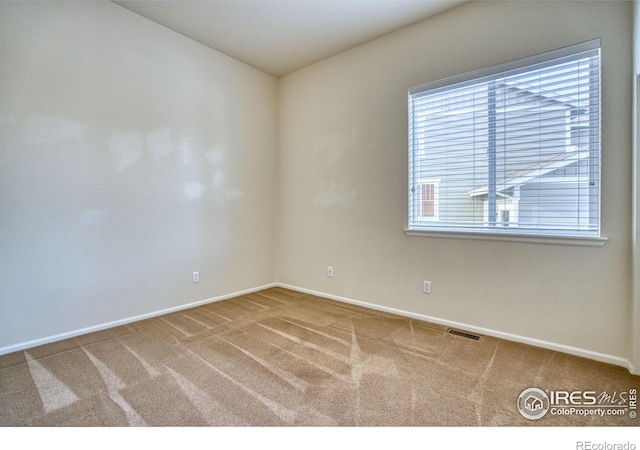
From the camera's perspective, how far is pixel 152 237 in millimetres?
3166

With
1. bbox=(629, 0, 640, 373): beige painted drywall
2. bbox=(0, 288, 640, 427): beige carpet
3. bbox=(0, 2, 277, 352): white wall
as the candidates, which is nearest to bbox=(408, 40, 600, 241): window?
bbox=(629, 0, 640, 373): beige painted drywall

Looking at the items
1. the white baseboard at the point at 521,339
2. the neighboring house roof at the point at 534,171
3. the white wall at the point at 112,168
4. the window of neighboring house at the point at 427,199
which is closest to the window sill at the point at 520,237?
the window of neighboring house at the point at 427,199

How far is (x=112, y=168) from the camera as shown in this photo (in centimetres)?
286

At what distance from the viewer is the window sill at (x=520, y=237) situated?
224 cm

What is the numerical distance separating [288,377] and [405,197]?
2081mm

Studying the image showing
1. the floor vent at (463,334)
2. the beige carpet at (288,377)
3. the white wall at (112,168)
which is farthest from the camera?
the floor vent at (463,334)

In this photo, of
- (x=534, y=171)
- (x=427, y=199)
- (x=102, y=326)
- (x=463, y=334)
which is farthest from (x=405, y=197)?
(x=102, y=326)

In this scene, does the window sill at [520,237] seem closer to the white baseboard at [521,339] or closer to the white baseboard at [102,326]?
the white baseboard at [521,339]

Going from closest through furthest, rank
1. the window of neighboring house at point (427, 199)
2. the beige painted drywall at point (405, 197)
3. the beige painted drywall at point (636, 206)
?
the beige painted drywall at point (636, 206)
the beige painted drywall at point (405, 197)
the window of neighboring house at point (427, 199)

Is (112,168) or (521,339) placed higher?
(112,168)

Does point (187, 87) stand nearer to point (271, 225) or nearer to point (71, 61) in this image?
point (71, 61)

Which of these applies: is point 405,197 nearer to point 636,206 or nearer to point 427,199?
point 427,199

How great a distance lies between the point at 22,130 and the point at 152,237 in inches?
51.5
